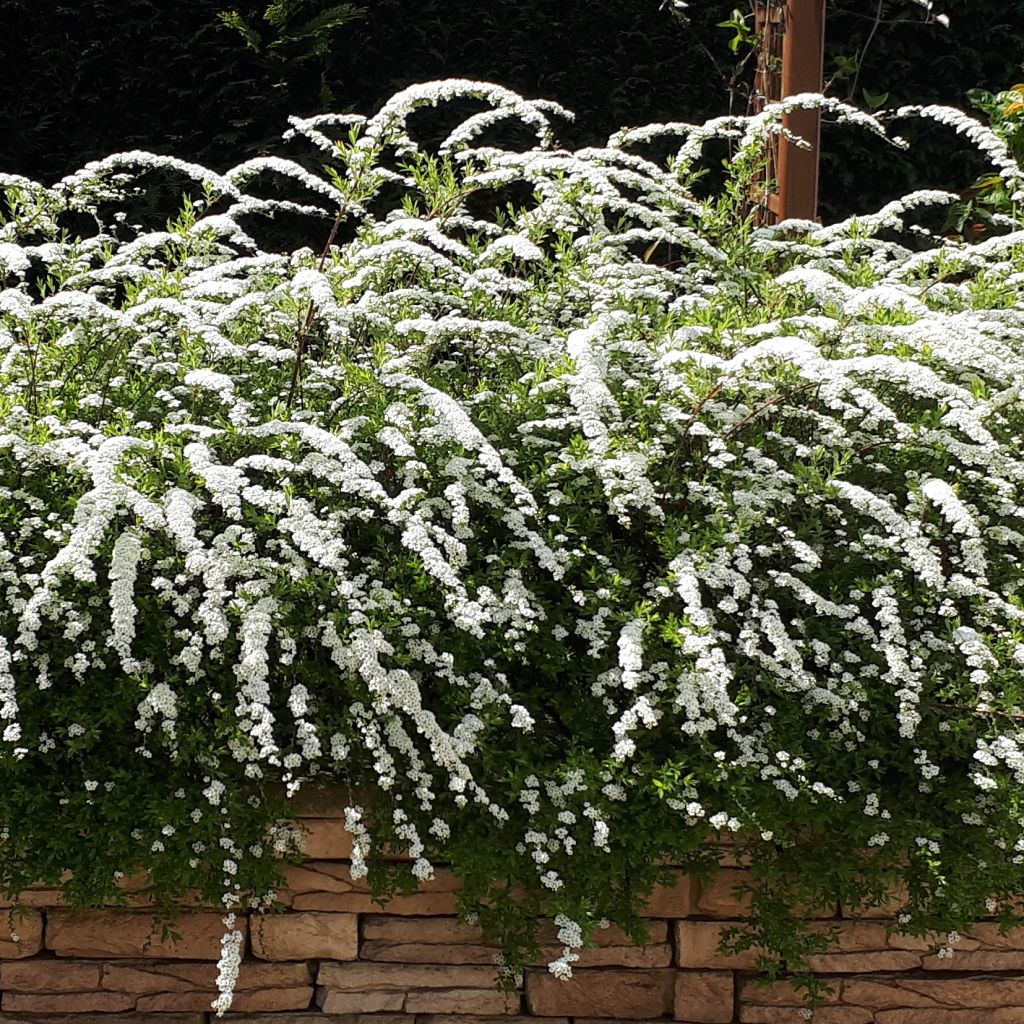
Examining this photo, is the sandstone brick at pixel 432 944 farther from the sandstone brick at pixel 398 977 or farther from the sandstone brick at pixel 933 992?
the sandstone brick at pixel 933 992

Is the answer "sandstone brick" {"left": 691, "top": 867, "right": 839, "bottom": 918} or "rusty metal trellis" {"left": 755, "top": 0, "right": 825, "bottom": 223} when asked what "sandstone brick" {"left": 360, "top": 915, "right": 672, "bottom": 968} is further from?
"rusty metal trellis" {"left": 755, "top": 0, "right": 825, "bottom": 223}

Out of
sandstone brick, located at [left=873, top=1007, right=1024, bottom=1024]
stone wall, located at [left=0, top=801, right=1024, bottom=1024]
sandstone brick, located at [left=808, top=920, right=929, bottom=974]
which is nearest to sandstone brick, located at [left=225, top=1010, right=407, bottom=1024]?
stone wall, located at [left=0, top=801, right=1024, bottom=1024]

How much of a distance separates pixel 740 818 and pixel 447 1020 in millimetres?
776

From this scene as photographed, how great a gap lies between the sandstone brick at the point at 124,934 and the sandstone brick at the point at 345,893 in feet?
0.45

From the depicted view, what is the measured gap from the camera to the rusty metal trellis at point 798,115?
4.79 meters

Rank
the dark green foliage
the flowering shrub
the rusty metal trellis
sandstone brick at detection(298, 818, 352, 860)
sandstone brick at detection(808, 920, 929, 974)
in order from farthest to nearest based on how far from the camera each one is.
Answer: the dark green foliage < the rusty metal trellis < sandstone brick at detection(808, 920, 929, 974) < sandstone brick at detection(298, 818, 352, 860) < the flowering shrub

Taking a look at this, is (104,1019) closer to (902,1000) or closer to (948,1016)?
(902,1000)

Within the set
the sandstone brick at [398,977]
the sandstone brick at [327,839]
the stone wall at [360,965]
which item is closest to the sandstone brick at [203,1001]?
the stone wall at [360,965]

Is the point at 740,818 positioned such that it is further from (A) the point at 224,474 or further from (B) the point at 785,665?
(A) the point at 224,474

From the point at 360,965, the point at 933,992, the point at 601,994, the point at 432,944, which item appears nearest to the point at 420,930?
the point at 432,944

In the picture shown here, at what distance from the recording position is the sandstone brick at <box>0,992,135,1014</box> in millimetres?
2566

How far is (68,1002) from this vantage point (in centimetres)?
257

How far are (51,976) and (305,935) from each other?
0.55 m

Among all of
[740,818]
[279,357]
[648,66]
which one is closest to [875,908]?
[740,818]
